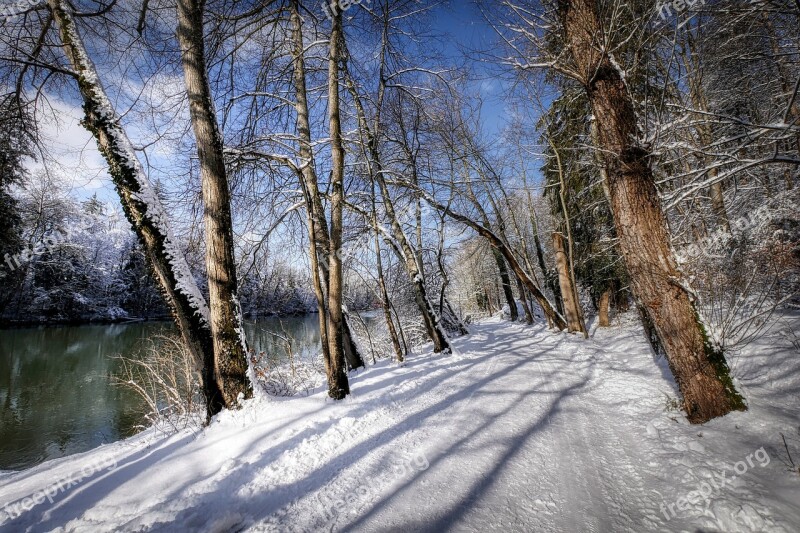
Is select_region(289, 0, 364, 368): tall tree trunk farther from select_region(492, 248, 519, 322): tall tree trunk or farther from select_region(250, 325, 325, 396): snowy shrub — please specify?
select_region(492, 248, 519, 322): tall tree trunk

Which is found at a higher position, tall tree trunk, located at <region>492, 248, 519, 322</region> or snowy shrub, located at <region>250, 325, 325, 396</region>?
tall tree trunk, located at <region>492, 248, 519, 322</region>

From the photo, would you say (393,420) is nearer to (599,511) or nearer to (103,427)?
(599,511)

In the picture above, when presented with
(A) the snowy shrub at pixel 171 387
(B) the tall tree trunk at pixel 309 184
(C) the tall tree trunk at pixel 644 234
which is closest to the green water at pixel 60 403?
(A) the snowy shrub at pixel 171 387

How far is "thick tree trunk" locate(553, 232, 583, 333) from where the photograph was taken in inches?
366

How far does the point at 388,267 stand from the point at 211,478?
7.40m

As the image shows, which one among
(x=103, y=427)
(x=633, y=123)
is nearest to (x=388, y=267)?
(x=633, y=123)

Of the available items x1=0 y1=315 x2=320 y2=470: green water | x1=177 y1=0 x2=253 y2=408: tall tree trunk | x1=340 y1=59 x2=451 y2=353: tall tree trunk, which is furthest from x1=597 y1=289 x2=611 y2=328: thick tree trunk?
x1=177 y1=0 x2=253 y2=408: tall tree trunk

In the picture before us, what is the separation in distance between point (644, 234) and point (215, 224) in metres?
4.88

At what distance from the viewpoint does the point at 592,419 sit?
3.36 m

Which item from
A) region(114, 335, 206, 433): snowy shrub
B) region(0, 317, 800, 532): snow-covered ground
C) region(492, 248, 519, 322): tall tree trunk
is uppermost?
region(492, 248, 519, 322): tall tree trunk

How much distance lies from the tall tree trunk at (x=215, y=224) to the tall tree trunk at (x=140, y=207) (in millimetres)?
186

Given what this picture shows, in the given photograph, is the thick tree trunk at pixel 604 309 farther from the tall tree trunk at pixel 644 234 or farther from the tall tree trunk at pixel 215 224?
the tall tree trunk at pixel 215 224

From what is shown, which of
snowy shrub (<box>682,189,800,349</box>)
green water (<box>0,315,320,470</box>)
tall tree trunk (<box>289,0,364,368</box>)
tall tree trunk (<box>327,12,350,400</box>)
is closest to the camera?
snowy shrub (<box>682,189,800,349</box>)

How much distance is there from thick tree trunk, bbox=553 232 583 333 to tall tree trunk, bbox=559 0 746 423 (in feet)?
20.7
